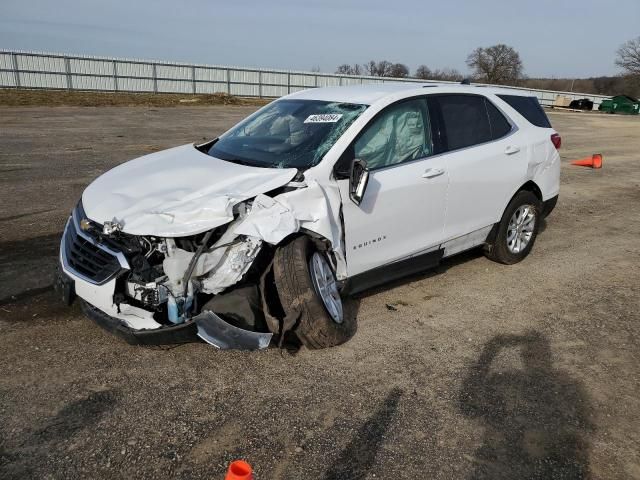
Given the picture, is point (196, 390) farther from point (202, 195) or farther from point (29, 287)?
point (29, 287)

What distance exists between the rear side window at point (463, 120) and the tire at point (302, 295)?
195 centimetres

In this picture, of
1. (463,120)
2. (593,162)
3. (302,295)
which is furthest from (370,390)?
(593,162)

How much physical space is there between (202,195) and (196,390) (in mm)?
1255

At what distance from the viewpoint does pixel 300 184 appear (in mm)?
3754

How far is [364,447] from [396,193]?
6.75 feet

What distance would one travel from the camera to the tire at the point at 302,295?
11.6 feet

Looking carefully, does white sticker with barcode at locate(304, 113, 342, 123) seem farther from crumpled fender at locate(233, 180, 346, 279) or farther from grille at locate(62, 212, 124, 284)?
grille at locate(62, 212, 124, 284)

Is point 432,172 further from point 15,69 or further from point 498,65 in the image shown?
point 498,65

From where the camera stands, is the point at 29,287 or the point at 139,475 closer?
the point at 139,475

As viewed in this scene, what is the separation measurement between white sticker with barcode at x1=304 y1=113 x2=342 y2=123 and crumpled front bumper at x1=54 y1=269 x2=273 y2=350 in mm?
1881


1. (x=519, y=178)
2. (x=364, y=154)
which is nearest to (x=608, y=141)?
(x=519, y=178)

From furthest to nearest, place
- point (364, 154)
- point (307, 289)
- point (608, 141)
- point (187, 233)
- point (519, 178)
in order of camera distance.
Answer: point (608, 141) < point (519, 178) < point (364, 154) < point (307, 289) < point (187, 233)

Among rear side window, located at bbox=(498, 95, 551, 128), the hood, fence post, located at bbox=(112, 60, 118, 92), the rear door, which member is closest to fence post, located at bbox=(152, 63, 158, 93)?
fence post, located at bbox=(112, 60, 118, 92)

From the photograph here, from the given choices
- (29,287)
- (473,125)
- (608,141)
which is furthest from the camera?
(608,141)
